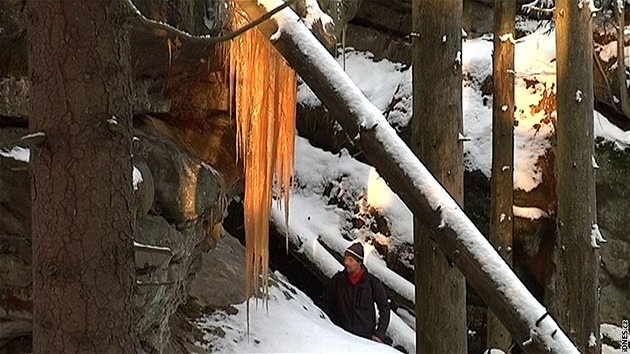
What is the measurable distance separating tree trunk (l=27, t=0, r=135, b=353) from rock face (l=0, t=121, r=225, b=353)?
6.76 ft

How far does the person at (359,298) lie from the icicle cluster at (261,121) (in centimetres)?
306

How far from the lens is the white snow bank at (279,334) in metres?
7.39

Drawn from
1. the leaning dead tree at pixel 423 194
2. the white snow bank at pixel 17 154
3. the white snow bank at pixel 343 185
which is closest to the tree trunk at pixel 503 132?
the white snow bank at pixel 343 185

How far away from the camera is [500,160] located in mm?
9539

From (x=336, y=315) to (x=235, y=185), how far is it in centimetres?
214

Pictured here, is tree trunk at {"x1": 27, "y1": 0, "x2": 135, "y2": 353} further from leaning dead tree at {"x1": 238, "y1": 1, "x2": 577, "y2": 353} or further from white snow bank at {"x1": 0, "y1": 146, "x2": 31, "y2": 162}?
white snow bank at {"x1": 0, "y1": 146, "x2": 31, "y2": 162}

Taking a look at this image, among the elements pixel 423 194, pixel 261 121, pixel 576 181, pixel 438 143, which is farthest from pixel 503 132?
pixel 423 194

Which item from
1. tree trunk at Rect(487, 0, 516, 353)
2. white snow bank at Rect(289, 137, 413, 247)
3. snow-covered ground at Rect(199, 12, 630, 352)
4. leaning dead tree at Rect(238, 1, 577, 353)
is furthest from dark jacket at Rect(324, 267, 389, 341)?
leaning dead tree at Rect(238, 1, 577, 353)

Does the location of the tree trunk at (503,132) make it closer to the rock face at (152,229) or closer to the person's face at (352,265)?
the person's face at (352,265)

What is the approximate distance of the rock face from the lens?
16.1 feet

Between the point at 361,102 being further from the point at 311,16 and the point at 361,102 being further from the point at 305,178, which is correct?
the point at 305,178

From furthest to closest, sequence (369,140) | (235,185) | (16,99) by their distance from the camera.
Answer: (235,185)
(16,99)
(369,140)

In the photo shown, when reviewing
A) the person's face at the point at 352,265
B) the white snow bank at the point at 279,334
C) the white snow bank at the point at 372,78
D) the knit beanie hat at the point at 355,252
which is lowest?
the white snow bank at the point at 279,334

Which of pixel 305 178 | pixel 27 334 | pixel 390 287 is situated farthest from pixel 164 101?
pixel 305 178
